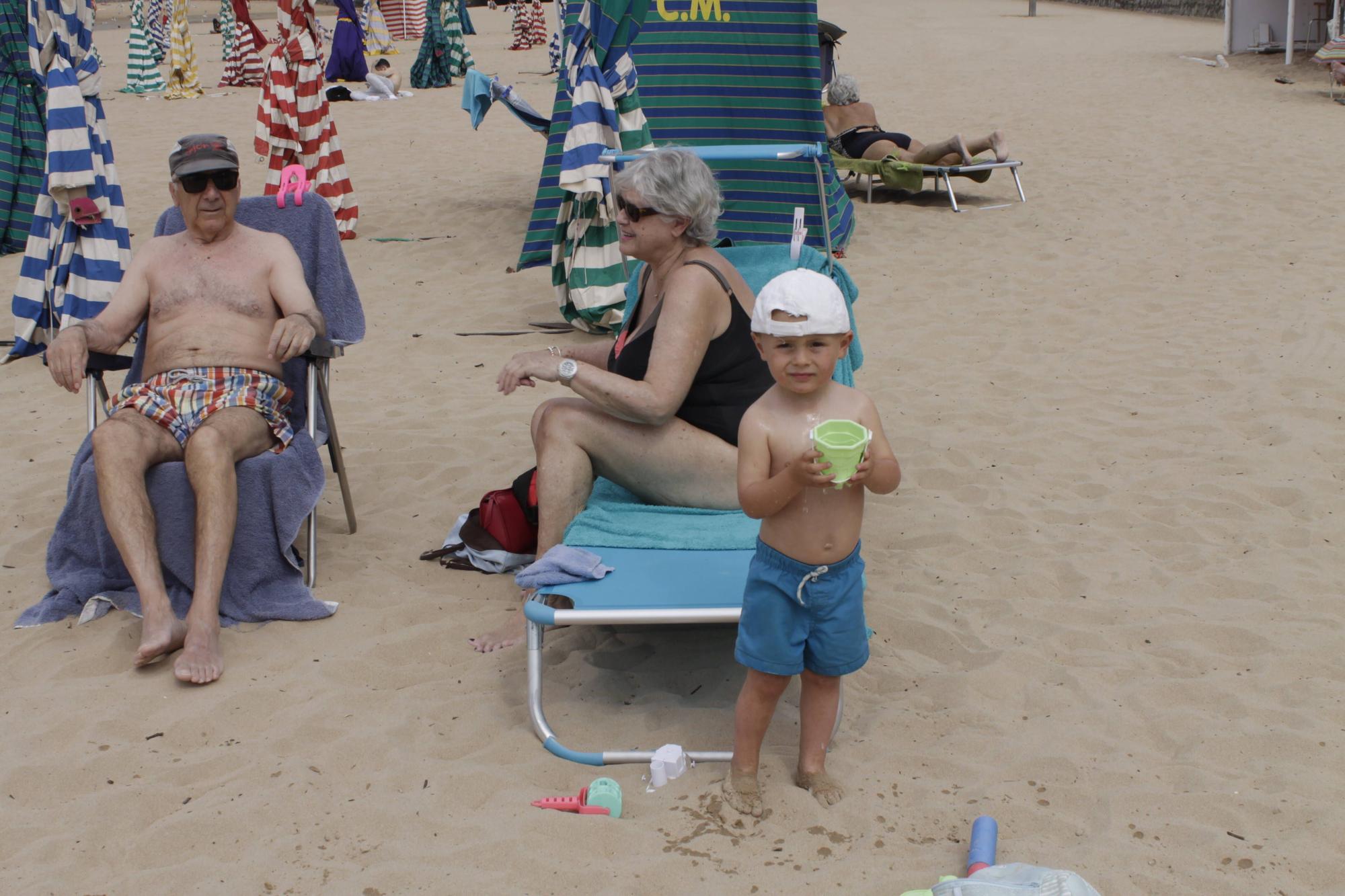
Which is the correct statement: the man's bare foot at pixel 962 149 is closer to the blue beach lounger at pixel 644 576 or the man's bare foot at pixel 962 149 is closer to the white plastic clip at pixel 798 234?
the white plastic clip at pixel 798 234

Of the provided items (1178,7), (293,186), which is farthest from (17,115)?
(1178,7)

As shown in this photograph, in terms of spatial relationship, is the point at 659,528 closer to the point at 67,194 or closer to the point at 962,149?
the point at 67,194

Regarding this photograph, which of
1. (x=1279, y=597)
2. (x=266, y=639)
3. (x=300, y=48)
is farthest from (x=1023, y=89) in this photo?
(x=266, y=639)

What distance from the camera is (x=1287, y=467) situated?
14.8 ft

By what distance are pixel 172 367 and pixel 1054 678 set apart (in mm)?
2787

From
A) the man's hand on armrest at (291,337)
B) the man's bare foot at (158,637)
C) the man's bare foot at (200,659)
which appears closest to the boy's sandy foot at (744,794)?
the man's bare foot at (200,659)

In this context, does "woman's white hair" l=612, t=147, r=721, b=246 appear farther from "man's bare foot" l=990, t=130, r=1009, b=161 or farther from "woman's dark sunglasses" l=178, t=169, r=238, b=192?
"man's bare foot" l=990, t=130, r=1009, b=161

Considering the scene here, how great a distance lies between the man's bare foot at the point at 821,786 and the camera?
2.74 meters

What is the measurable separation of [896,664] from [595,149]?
12.1 feet

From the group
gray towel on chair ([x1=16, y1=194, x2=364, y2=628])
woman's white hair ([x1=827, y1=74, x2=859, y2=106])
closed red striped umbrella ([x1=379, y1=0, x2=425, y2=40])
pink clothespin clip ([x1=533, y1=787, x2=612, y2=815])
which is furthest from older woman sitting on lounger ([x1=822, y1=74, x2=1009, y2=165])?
closed red striped umbrella ([x1=379, y1=0, x2=425, y2=40])

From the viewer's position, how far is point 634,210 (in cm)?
328

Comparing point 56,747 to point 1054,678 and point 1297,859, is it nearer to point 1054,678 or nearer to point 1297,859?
point 1054,678

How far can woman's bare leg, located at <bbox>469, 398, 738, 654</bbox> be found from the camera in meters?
3.44

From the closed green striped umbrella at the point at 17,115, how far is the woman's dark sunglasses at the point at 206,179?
475 cm
